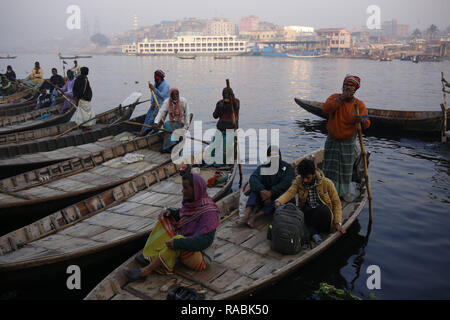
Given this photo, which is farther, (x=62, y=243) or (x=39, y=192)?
(x=39, y=192)

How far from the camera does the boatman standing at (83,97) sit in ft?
34.4

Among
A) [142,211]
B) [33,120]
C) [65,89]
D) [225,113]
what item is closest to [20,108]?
[33,120]

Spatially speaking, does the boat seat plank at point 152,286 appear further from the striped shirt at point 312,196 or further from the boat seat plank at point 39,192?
the boat seat plank at point 39,192

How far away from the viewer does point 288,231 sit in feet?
15.2

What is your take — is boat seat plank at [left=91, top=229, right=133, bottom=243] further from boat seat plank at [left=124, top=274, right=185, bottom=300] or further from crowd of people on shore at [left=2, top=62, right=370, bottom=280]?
boat seat plank at [left=124, top=274, right=185, bottom=300]

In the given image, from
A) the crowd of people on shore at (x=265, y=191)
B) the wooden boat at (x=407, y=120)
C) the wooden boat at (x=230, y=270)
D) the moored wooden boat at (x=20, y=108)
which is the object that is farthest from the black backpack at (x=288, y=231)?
the moored wooden boat at (x=20, y=108)

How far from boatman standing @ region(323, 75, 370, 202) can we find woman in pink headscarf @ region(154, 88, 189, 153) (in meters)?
4.12

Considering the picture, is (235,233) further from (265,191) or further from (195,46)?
(195,46)

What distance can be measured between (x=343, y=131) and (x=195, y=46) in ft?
459

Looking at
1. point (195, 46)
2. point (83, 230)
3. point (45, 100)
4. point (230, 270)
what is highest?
point (195, 46)

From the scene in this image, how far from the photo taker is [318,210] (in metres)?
5.05

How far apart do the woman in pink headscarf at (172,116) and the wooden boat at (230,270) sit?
12.3ft
